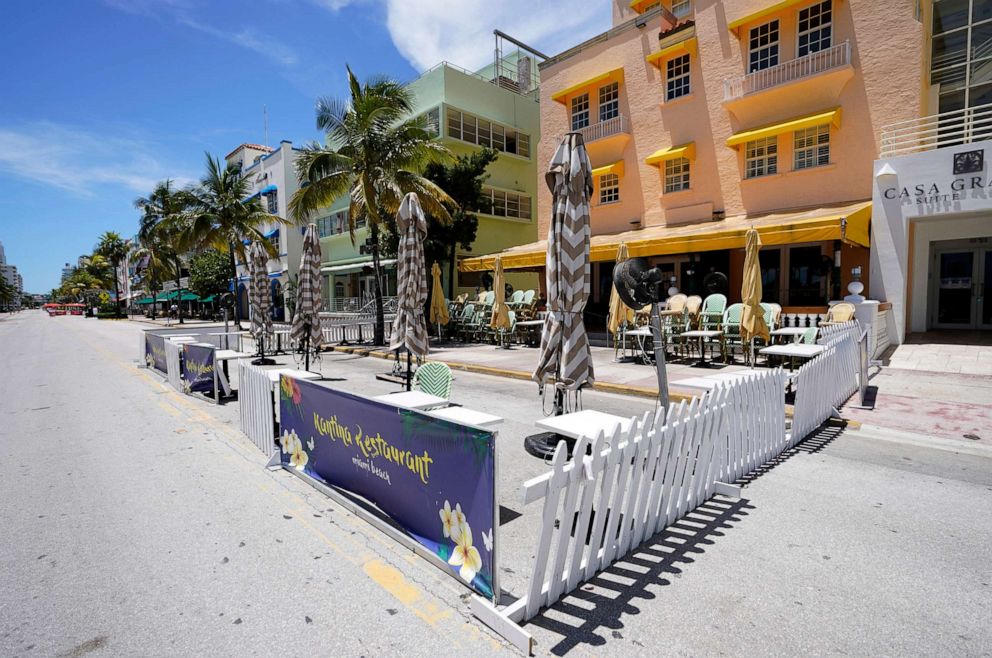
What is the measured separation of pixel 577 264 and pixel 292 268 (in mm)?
36314

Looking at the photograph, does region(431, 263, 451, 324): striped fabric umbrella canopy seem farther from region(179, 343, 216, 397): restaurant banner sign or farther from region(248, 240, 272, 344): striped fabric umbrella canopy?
region(179, 343, 216, 397): restaurant banner sign

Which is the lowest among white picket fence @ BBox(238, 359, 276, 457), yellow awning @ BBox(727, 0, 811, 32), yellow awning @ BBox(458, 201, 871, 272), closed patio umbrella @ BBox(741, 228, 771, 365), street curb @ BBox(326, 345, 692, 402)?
street curb @ BBox(326, 345, 692, 402)

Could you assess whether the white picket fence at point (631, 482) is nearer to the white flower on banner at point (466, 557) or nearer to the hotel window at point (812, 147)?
the white flower on banner at point (466, 557)

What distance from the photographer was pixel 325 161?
1750 centimetres

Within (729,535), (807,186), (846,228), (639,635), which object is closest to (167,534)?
(639,635)

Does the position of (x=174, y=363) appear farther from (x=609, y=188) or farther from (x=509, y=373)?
(x=609, y=188)

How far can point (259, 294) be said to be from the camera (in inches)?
565

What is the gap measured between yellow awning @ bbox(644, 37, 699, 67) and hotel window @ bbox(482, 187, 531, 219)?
10.9 metres

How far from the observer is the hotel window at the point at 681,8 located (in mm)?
19850

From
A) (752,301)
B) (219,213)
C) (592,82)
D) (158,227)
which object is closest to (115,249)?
(158,227)

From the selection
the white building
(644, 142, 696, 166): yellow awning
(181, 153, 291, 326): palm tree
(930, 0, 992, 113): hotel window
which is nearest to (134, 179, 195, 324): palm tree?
the white building

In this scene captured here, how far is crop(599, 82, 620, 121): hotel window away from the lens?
21641 millimetres

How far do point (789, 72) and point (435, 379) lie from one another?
16993 mm

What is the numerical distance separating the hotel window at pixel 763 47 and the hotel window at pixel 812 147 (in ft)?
9.10
